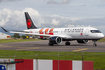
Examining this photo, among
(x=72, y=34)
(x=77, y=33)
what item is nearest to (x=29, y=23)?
(x=72, y=34)

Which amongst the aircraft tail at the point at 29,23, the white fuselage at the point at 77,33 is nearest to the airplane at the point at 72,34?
the white fuselage at the point at 77,33

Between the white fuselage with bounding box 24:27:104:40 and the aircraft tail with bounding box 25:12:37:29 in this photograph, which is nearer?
the white fuselage with bounding box 24:27:104:40

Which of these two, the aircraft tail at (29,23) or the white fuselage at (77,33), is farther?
the aircraft tail at (29,23)

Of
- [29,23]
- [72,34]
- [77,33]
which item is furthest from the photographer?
[29,23]

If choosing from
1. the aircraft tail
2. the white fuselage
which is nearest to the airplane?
the white fuselage

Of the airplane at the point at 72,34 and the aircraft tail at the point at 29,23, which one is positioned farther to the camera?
the aircraft tail at the point at 29,23

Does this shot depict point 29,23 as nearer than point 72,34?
Result: No

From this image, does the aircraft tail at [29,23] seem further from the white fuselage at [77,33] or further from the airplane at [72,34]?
the white fuselage at [77,33]

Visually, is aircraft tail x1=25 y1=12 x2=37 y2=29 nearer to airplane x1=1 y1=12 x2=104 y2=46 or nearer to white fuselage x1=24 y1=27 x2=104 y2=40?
airplane x1=1 y1=12 x2=104 y2=46

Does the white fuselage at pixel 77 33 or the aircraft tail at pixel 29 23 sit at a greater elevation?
the aircraft tail at pixel 29 23

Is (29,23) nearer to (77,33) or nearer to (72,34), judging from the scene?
(72,34)

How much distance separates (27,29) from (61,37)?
47.0 ft

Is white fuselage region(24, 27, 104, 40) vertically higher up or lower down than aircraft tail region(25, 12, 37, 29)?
lower down

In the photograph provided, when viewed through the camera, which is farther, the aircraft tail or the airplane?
the aircraft tail
